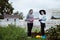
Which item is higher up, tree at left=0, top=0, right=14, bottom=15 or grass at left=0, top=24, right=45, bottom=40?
tree at left=0, top=0, right=14, bottom=15

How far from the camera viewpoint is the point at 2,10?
97.4 ft

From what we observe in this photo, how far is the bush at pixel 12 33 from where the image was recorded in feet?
29.1

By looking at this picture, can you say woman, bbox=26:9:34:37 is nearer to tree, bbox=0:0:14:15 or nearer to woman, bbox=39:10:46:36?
woman, bbox=39:10:46:36

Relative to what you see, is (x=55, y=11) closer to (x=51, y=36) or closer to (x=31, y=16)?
(x=31, y=16)

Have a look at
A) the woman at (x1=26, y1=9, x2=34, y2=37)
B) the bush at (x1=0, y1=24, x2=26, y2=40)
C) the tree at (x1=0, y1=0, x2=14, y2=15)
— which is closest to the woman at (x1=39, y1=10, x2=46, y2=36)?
the woman at (x1=26, y1=9, x2=34, y2=37)

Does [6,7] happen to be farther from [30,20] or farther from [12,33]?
[12,33]

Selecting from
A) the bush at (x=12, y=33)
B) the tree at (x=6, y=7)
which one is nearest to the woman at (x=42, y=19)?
the bush at (x=12, y=33)

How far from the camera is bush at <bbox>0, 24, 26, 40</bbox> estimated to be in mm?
8875

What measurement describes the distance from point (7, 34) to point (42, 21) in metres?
5.45

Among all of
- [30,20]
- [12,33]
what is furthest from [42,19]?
[12,33]

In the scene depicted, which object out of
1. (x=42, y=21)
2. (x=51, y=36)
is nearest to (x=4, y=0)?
(x=42, y=21)

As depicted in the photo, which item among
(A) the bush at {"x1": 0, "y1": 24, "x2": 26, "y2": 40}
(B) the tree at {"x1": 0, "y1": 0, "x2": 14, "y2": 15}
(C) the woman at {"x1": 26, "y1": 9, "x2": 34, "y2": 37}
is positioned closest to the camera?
(A) the bush at {"x1": 0, "y1": 24, "x2": 26, "y2": 40}

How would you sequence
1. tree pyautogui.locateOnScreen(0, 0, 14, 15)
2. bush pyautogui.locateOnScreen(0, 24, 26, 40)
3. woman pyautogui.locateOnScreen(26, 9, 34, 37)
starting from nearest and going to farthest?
bush pyautogui.locateOnScreen(0, 24, 26, 40)
woman pyautogui.locateOnScreen(26, 9, 34, 37)
tree pyautogui.locateOnScreen(0, 0, 14, 15)

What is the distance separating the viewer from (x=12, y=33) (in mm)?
9086
